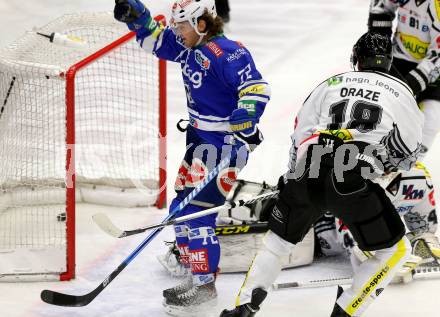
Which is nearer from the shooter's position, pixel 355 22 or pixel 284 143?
pixel 284 143

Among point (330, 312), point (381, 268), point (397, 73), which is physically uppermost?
point (397, 73)

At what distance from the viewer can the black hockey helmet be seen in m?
3.92

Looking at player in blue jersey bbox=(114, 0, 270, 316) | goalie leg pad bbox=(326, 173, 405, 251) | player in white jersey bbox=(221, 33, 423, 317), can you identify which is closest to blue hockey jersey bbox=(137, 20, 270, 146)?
player in blue jersey bbox=(114, 0, 270, 316)

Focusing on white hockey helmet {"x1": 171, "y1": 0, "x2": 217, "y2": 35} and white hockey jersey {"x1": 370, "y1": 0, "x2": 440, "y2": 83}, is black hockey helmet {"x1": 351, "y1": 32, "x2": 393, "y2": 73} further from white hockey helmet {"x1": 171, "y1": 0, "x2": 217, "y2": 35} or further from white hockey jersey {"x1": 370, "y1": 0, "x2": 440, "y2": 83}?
white hockey jersey {"x1": 370, "y1": 0, "x2": 440, "y2": 83}

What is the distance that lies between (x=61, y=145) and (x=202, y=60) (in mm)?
1253

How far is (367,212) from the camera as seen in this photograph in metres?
3.74

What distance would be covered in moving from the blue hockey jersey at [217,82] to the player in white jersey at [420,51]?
127cm

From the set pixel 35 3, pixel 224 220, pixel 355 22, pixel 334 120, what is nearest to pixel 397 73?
pixel 224 220

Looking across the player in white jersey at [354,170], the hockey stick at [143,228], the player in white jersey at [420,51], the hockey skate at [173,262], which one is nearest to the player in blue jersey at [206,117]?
the hockey stick at [143,228]

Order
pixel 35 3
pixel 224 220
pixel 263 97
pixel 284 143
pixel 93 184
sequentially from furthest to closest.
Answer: pixel 35 3 < pixel 284 143 < pixel 93 184 < pixel 224 220 < pixel 263 97

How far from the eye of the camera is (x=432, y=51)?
5180 mm

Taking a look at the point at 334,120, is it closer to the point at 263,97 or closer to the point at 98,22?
the point at 263,97

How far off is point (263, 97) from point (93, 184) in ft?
6.13

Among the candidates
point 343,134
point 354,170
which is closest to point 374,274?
point 354,170
